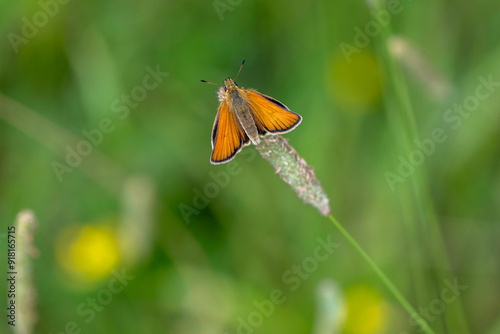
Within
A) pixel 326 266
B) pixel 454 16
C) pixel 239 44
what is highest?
pixel 454 16

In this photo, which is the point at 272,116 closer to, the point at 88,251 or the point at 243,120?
the point at 243,120

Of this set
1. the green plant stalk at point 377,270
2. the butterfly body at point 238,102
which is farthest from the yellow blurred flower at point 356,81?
the green plant stalk at point 377,270

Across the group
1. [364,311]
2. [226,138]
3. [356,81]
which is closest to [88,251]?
[226,138]

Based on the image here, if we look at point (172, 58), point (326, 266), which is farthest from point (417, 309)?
point (172, 58)

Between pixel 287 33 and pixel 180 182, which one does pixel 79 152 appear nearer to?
pixel 180 182

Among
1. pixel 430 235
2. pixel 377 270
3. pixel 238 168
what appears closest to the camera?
pixel 377 270
